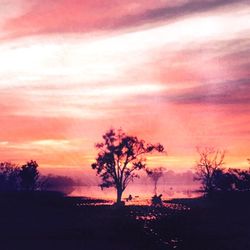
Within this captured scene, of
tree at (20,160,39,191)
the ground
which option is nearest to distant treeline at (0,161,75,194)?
tree at (20,160,39,191)

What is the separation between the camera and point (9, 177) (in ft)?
412

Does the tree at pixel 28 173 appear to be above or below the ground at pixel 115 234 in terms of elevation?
above

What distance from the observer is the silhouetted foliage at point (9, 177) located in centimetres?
12012

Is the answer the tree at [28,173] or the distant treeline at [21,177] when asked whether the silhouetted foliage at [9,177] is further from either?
the tree at [28,173]

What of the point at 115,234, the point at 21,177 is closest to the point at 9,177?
the point at 21,177

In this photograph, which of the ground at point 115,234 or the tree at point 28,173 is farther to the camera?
the tree at point 28,173

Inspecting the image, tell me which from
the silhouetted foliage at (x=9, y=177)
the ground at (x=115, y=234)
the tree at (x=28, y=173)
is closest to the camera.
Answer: the ground at (x=115, y=234)

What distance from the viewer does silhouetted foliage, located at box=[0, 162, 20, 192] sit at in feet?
394

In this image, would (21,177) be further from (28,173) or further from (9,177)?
(9,177)

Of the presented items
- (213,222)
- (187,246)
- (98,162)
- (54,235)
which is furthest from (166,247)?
(98,162)

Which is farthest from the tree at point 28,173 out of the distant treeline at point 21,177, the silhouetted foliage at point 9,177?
the silhouetted foliage at point 9,177

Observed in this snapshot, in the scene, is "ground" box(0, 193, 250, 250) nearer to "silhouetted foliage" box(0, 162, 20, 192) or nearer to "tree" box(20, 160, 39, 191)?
"tree" box(20, 160, 39, 191)

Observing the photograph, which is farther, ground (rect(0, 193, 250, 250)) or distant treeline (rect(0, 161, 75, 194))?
distant treeline (rect(0, 161, 75, 194))

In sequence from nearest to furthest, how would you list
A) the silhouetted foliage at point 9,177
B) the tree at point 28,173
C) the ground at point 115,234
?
the ground at point 115,234, the tree at point 28,173, the silhouetted foliage at point 9,177
